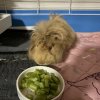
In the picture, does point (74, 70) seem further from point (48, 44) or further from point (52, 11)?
point (52, 11)

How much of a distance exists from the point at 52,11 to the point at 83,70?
55 centimetres

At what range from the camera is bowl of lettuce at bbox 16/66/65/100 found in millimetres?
763

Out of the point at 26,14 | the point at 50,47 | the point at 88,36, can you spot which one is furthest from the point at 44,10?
the point at 50,47

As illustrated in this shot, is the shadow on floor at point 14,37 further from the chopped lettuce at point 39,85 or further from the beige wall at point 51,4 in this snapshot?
the chopped lettuce at point 39,85

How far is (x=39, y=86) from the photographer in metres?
0.78

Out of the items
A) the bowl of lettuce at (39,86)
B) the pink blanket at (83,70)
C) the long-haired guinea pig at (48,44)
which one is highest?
the long-haired guinea pig at (48,44)

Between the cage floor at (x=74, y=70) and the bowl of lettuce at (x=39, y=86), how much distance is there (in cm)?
9

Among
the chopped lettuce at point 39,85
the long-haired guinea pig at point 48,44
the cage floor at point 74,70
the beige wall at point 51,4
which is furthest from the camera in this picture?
the beige wall at point 51,4

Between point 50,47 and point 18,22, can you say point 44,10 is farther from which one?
point 50,47

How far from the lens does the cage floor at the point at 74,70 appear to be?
2.95 ft

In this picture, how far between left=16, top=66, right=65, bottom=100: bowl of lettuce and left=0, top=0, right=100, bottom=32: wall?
62cm

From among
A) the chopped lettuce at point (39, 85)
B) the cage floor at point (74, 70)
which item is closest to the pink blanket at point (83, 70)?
the cage floor at point (74, 70)

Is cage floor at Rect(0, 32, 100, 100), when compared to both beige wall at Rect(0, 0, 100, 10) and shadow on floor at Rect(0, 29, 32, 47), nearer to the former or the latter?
shadow on floor at Rect(0, 29, 32, 47)

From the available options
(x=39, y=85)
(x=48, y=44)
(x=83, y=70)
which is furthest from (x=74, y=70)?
(x=39, y=85)
